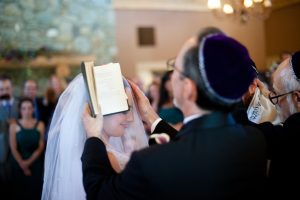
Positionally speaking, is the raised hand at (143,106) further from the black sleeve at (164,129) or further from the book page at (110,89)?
the book page at (110,89)

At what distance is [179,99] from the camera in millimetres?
1307

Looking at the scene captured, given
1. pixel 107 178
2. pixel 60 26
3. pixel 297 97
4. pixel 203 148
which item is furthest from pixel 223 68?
pixel 60 26

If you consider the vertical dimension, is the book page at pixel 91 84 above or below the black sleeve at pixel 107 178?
above

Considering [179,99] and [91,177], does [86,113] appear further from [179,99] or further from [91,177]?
[179,99]

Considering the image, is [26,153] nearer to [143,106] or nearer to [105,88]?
[143,106]

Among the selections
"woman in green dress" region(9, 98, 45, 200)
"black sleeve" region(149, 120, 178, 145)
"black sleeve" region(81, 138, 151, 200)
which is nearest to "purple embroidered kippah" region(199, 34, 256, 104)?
"black sleeve" region(81, 138, 151, 200)

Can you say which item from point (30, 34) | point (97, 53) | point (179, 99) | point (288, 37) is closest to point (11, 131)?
point (179, 99)

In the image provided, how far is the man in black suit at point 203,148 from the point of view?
1.18 metres

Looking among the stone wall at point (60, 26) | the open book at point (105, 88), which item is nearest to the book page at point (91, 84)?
the open book at point (105, 88)

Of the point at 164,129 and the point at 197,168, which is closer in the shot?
the point at 197,168

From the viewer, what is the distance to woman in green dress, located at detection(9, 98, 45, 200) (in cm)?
446

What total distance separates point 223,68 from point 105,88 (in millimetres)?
615

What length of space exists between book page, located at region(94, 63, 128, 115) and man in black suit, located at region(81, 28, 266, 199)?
0.42m

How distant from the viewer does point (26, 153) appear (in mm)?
4539
